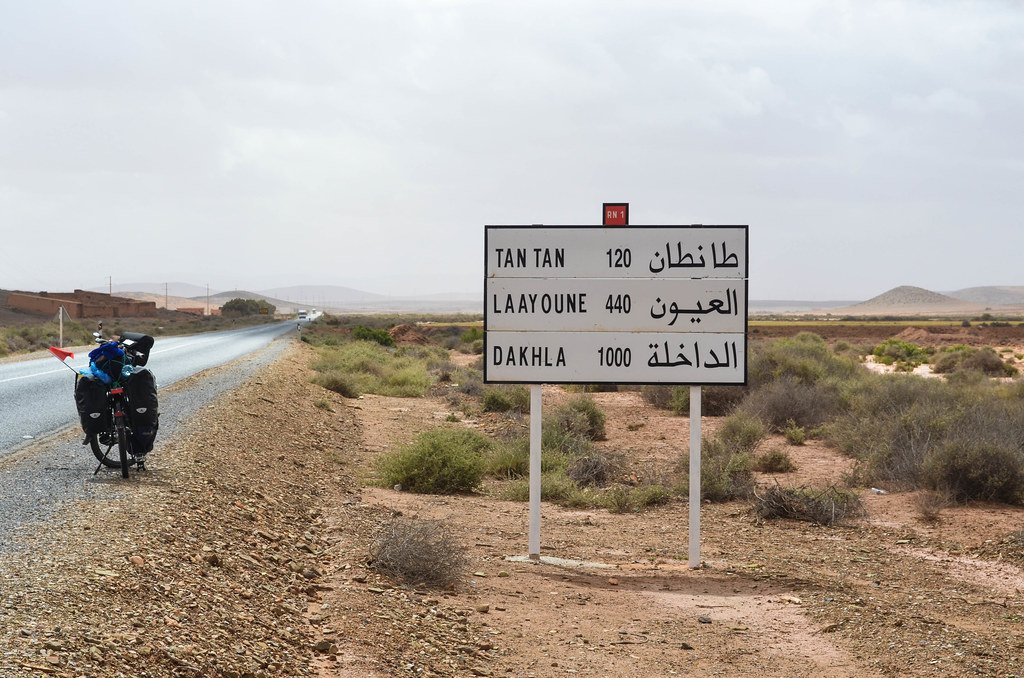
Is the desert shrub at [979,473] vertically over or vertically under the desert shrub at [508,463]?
over

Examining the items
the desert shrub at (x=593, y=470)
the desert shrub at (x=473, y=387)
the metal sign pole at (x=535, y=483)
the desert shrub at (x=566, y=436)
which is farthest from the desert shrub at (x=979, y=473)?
the desert shrub at (x=473, y=387)

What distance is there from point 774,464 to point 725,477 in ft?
8.61

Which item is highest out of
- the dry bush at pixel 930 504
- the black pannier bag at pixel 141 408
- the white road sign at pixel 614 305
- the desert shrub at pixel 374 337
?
the white road sign at pixel 614 305

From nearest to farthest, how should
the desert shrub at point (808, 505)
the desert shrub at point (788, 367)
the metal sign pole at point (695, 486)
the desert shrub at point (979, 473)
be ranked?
the metal sign pole at point (695, 486) → the desert shrub at point (808, 505) → the desert shrub at point (979, 473) → the desert shrub at point (788, 367)

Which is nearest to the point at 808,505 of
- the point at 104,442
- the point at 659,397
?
the point at 104,442

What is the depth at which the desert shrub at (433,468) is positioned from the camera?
1384 cm

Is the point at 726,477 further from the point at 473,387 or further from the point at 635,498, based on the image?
the point at 473,387

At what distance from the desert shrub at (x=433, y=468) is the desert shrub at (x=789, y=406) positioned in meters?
8.26

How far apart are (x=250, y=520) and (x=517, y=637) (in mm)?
3337

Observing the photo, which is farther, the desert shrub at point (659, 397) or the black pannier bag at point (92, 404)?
the desert shrub at point (659, 397)

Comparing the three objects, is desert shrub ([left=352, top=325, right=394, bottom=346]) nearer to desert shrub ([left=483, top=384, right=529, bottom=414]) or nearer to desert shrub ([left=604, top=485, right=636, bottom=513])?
desert shrub ([left=483, top=384, right=529, bottom=414])

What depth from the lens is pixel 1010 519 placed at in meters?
12.1

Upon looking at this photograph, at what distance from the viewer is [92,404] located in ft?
33.1

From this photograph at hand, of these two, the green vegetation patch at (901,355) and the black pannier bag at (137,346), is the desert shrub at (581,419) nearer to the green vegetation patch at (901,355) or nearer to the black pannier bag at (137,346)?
the black pannier bag at (137,346)
